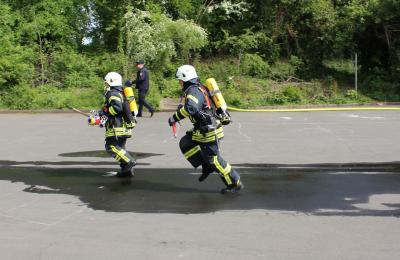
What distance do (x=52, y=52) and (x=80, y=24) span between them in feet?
11.1

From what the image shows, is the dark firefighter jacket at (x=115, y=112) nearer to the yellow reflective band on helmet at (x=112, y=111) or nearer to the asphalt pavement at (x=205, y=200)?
the yellow reflective band on helmet at (x=112, y=111)

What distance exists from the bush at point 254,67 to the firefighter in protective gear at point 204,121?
15703 millimetres

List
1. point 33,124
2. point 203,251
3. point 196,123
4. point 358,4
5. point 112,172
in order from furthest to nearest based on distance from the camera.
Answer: point 358,4 < point 33,124 < point 112,172 < point 196,123 < point 203,251

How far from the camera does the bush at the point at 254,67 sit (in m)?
23.0

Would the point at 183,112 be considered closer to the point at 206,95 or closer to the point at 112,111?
the point at 206,95

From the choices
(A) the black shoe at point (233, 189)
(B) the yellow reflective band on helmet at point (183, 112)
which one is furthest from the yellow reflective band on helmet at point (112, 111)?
(A) the black shoe at point (233, 189)

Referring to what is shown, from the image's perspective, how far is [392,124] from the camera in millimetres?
14234

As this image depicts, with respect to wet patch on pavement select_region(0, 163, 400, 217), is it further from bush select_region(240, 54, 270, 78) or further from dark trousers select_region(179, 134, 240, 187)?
bush select_region(240, 54, 270, 78)

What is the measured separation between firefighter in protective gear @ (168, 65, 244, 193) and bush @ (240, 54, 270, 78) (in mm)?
15703

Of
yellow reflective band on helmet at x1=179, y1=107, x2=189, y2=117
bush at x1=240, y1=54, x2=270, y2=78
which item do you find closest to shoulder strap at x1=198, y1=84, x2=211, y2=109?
yellow reflective band on helmet at x1=179, y1=107, x2=189, y2=117

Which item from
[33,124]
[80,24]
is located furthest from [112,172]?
[80,24]

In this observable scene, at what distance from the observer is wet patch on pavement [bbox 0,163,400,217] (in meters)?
6.65

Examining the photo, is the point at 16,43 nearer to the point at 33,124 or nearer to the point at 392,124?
the point at 33,124

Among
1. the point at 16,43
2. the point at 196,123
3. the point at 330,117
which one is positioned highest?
the point at 16,43
